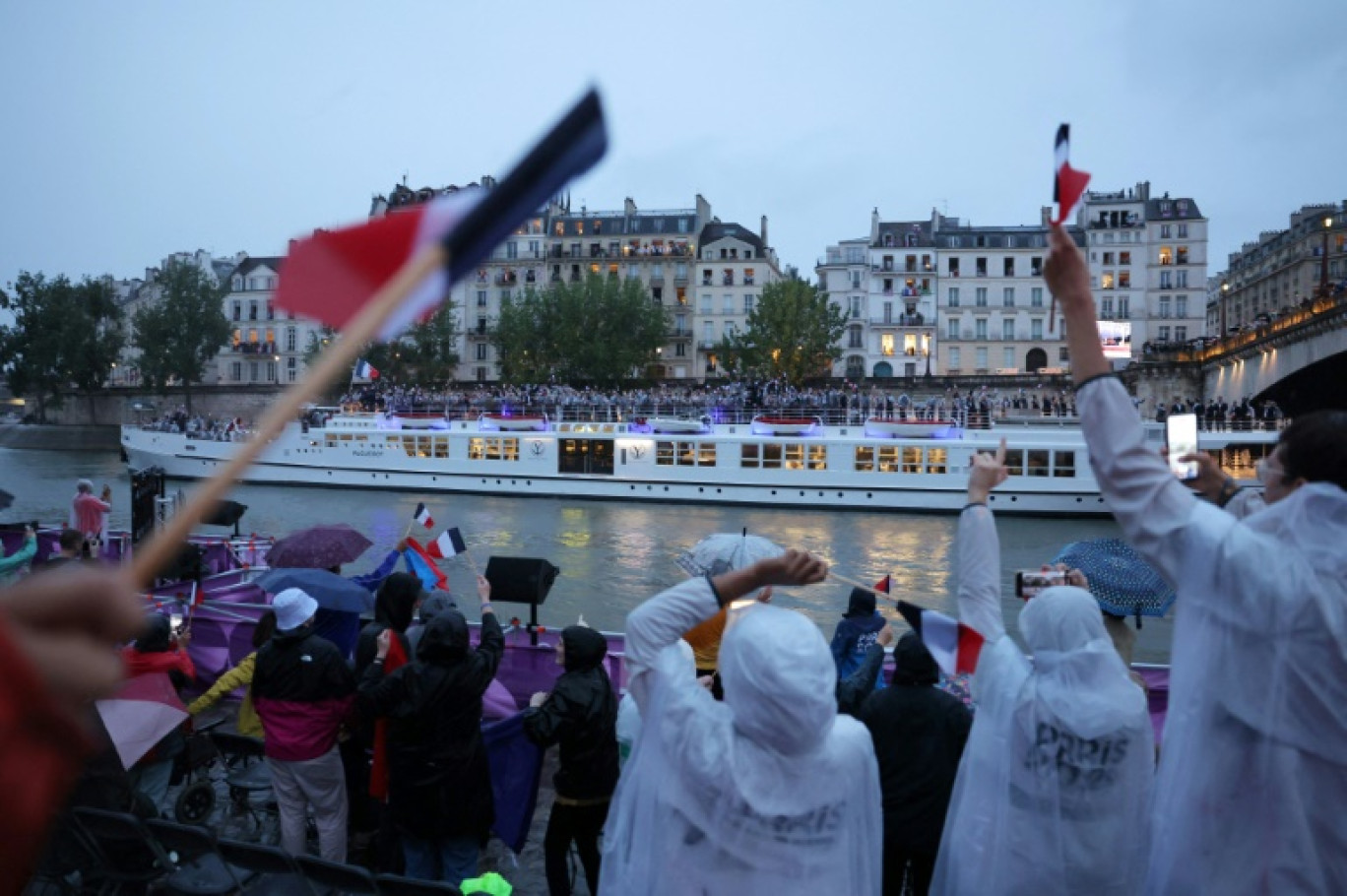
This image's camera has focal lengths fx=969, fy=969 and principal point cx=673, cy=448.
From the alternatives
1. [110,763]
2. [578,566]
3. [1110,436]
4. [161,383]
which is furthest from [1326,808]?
[161,383]

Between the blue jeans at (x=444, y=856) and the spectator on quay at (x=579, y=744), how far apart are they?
0.44m

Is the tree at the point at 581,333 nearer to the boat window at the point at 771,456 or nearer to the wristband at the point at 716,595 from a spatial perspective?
the boat window at the point at 771,456

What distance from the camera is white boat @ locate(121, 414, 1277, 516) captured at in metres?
27.9

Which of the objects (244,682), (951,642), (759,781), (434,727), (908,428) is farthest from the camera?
(908,428)

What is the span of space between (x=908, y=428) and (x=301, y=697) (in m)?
26.1

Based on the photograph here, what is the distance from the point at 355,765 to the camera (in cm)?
531

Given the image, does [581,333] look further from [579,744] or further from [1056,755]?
[1056,755]

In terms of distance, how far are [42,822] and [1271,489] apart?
2.40 metres

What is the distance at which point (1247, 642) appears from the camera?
1909 mm

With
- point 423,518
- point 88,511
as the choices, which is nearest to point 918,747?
point 423,518

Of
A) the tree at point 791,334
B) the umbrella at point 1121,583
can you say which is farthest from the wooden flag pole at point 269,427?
the tree at point 791,334

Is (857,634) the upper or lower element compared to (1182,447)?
lower

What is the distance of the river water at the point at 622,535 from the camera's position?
1571cm

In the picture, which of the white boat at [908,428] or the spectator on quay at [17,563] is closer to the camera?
the spectator on quay at [17,563]
